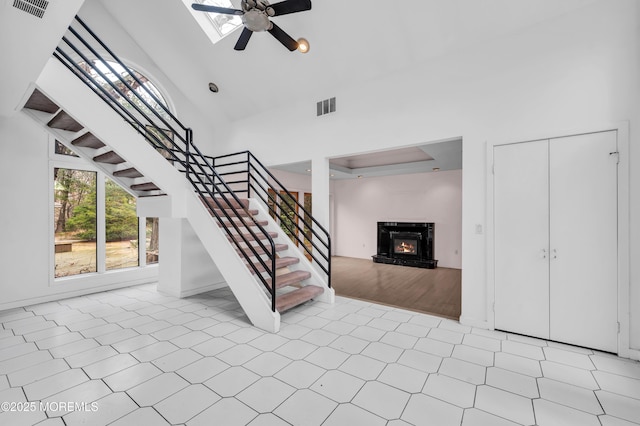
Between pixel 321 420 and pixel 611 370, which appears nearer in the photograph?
pixel 321 420

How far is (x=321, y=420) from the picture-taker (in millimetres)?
1785

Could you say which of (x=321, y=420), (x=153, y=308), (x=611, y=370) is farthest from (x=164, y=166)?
(x=611, y=370)

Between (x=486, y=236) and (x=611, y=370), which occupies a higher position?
(x=486, y=236)

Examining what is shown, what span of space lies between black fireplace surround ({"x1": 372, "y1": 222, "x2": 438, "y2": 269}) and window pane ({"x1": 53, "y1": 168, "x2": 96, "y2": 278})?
20.4ft

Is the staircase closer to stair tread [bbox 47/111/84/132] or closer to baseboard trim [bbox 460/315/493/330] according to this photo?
stair tread [bbox 47/111/84/132]

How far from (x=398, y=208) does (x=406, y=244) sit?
1024 millimetres

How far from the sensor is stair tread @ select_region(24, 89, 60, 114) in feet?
9.81

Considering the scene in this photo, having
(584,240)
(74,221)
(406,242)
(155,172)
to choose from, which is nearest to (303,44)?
(155,172)

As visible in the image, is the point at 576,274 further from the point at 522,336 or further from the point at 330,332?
the point at 330,332

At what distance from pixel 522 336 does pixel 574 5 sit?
3391mm

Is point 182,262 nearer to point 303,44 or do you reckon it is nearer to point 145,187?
point 145,187

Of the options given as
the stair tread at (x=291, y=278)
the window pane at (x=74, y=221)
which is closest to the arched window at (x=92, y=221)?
the window pane at (x=74, y=221)

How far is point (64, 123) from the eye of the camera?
11.0ft

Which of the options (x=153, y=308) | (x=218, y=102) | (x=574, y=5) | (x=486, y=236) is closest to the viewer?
(x=574, y=5)
